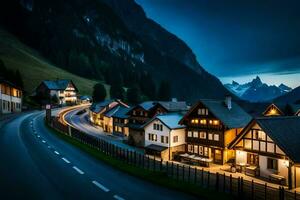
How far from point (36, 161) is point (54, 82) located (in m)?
123

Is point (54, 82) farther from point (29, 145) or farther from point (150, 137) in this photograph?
point (29, 145)

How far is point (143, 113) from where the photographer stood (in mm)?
74938

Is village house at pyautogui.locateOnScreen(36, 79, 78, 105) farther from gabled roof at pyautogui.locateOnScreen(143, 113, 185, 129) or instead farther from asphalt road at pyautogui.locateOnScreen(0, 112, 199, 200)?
asphalt road at pyautogui.locateOnScreen(0, 112, 199, 200)

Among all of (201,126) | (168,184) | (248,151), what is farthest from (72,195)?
(201,126)

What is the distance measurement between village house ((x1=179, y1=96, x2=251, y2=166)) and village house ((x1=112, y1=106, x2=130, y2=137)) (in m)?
26.6

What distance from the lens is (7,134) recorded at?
44031mm

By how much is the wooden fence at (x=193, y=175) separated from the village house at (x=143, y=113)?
57.3ft

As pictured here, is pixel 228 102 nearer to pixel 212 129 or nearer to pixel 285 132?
pixel 212 129

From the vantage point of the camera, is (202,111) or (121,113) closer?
(202,111)

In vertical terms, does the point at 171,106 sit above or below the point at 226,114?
above

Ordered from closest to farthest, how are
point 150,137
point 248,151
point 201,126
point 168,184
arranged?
point 168,184, point 248,151, point 201,126, point 150,137

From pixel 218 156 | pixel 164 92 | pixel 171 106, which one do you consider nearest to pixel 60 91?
pixel 164 92

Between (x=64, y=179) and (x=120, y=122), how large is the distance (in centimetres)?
5906

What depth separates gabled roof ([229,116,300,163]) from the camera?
115ft
